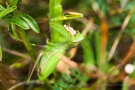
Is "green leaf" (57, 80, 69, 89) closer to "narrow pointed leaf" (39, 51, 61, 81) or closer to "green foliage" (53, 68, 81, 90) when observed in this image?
"green foliage" (53, 68, 81, 90)

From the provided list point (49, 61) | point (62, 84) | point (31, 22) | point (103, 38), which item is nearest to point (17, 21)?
point (31, 22)

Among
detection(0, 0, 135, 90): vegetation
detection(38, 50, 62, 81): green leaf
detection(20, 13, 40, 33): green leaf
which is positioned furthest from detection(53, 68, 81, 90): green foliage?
detection(20, 13, 40, 33): green leaf

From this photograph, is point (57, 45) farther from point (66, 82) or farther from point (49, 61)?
point (66, 82)

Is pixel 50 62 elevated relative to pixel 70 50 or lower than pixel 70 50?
lower

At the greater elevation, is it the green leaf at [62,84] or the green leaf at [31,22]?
the green leaf at [31,22]

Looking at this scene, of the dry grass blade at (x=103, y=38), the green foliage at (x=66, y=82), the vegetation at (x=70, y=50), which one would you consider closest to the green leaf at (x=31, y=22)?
the vegetation at (x=70, y=50)

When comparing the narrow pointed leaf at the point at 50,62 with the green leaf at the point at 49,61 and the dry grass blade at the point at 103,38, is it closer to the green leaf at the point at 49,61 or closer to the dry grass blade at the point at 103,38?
the green leaf at the point at 49,61

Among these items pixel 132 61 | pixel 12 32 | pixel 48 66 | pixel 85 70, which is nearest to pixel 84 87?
pixel 85 70
